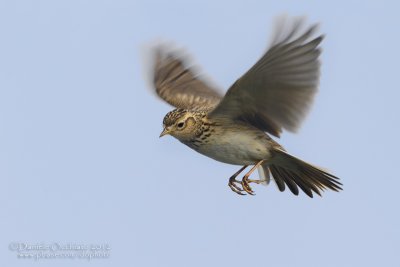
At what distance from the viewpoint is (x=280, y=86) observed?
723cm

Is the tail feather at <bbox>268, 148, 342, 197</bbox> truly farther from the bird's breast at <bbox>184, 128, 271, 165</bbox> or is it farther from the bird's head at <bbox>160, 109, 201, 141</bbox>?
the bird's head at <bbox>160, 109, 201, 141</bbox>

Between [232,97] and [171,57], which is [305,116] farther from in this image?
[171,57]

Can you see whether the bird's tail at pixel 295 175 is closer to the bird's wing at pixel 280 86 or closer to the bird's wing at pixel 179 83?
the bird's wing at pixel 280 86

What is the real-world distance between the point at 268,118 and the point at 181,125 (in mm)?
793

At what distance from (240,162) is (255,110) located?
502 mm

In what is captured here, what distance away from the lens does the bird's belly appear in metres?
7.54

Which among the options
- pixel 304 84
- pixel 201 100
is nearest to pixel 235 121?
pixel 304 84

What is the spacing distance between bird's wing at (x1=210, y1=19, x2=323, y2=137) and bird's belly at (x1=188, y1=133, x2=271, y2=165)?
18 cm

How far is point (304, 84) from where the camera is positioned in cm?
716

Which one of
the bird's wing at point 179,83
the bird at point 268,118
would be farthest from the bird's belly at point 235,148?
the bird's wing at point 179,83

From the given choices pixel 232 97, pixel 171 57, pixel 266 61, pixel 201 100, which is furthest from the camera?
pixel 171 57

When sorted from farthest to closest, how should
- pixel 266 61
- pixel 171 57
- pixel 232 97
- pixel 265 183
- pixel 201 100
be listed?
1. pixel 171 57
2. pixel 201 100
3. pixel 265 183
4. pixel 232 97
5. pixel 266 61

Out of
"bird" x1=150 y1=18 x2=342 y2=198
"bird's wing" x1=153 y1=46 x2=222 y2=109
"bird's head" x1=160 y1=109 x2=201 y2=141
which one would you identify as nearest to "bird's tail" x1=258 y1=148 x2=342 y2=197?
"bird" x1=150 y1=18 x2=342 y2=198

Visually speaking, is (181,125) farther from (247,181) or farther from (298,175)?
(298,175)
